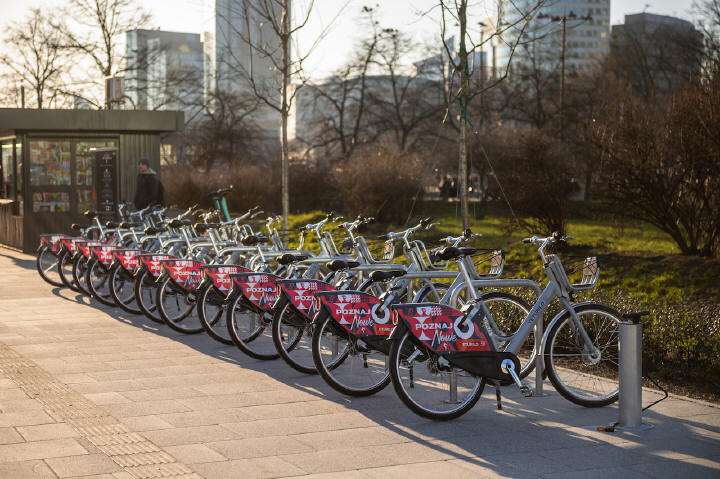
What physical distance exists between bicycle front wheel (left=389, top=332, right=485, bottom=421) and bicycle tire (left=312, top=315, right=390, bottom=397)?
1.59ft

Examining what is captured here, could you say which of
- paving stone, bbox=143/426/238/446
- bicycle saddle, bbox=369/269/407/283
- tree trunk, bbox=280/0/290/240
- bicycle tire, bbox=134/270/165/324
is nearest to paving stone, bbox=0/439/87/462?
paving stone, bbox=143/426/238/446

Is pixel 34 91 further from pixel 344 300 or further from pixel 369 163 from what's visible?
pixel 344 300

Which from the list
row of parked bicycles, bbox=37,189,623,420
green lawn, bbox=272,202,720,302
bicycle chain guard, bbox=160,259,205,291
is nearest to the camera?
row of parked bicycles, bbox=37,189,623,420

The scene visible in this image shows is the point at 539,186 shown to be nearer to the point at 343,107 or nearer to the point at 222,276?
the point at 222,276

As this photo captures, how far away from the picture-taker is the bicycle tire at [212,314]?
8141 millimetres

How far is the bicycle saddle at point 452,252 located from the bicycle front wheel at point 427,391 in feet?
2.22

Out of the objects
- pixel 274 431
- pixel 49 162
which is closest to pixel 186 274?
pixel 274 431

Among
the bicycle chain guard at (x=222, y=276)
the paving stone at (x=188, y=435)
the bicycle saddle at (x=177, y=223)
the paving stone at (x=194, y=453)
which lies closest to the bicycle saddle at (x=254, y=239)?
the bicycle chain guard at (x=222, y=276)

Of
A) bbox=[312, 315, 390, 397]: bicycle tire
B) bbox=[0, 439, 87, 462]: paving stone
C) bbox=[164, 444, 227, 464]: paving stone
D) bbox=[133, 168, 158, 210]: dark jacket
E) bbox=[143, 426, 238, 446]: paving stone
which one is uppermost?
bbox=[133, 168, 158, 210]: dark jacket

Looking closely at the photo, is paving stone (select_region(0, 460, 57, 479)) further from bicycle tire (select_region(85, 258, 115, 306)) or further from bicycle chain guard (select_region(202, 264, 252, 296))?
bicycle tire (select_region(85, 258, 115, 306))

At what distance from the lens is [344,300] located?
20.4 ft

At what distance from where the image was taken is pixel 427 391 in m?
6.03

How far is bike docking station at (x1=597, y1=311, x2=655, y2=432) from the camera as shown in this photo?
5516 millimetres

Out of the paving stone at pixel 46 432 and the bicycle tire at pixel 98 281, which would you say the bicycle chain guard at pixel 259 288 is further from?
the bicycle tire at pixel 98 281
